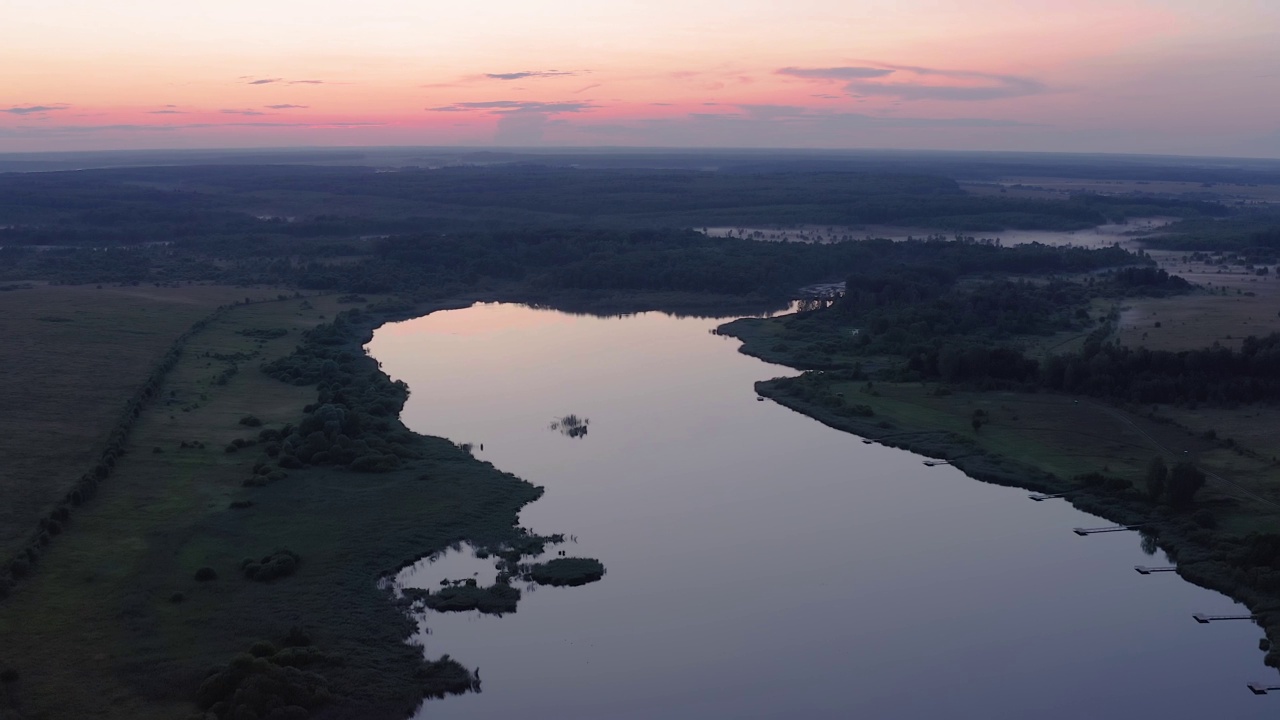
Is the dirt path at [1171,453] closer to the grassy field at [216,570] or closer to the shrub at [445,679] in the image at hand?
the grassy field at [216,570]

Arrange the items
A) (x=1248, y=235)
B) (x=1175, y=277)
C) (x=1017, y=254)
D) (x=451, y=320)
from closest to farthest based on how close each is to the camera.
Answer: (x=451, y=320) < (x=1175, y=277) < (x=1017, y=254) < (x=1248, y=235)

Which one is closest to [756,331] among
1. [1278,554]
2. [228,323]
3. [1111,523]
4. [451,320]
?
[451,320]

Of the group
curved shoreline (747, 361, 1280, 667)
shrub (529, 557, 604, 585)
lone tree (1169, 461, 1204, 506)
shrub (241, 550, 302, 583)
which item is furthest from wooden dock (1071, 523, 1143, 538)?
shrub (241, 550, 302, 583)

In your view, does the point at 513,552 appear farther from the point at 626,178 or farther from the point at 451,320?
the point at 626,178

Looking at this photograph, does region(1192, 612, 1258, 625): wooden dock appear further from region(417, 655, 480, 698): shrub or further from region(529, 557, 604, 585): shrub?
region(417, 655, 480, 698): shrub

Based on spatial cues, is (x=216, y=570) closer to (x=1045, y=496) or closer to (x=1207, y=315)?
(x=1045, y=496)

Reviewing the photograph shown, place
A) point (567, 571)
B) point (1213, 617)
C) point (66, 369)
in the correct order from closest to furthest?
point (1213, 617) → point (567, 571) → point (66, 369)

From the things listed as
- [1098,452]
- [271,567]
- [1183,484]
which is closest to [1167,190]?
[1098,452]
